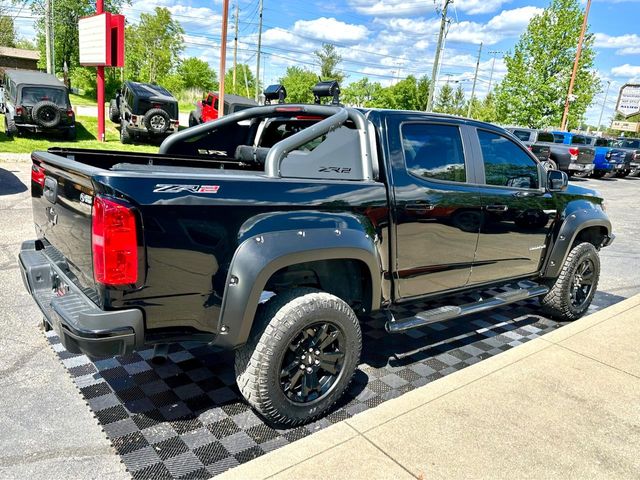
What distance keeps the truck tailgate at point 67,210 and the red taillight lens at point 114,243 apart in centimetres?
15

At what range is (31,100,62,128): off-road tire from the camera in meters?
14.7

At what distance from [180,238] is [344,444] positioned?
1.33 metres

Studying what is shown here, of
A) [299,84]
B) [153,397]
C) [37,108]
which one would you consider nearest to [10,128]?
[37,108]

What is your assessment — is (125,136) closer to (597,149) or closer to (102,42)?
(102,42)

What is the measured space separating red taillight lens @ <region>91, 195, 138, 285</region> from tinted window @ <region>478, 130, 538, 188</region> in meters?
2.74

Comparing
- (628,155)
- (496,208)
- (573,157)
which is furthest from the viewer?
(628,155)

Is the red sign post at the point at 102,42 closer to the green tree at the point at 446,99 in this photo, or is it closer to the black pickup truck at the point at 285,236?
the black pickup truck at the point at 285,236

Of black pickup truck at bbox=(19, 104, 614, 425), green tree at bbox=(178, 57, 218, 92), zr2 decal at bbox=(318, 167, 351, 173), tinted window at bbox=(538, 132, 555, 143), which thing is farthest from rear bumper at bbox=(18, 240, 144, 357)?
green tree at bbox=(178, 57, 218, 92)

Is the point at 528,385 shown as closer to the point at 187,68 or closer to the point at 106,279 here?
the point at 106,279

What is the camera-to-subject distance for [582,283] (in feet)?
16.6

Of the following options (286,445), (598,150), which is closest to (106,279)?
(286,445)

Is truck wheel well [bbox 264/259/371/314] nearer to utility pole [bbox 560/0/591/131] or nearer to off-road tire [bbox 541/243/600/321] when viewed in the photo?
off-road tire [bbox 541/243/600/321]

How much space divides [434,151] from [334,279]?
1.20m

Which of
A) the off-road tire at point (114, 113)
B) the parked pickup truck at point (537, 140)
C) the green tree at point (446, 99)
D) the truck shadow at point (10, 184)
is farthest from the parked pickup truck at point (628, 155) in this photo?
the green tree at point (446, 99)
